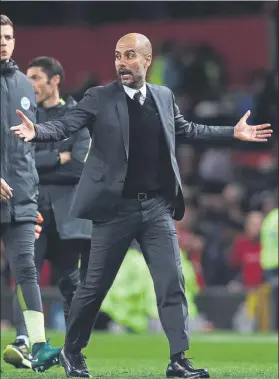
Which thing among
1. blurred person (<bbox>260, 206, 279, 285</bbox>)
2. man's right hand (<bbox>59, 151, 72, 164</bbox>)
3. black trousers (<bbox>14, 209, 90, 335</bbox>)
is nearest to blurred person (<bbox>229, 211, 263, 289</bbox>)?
blurred person (<bbox>260, 206, 279, 285</bbox>)

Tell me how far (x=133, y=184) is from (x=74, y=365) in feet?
3.96

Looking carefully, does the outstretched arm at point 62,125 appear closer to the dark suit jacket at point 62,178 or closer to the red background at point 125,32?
the dark suit jacket at point 62,178

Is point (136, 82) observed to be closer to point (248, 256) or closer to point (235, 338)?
point (235, 338)

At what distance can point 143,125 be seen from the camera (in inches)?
327

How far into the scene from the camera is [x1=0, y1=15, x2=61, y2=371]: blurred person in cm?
926

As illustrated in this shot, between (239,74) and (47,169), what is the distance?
14368mm

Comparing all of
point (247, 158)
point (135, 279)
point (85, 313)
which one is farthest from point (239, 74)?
point (85, 313)

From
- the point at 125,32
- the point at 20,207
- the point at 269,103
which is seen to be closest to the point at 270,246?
the point at 269,103

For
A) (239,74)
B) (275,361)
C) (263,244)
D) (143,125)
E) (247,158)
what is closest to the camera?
(143,125)

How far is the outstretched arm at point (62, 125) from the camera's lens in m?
8.02

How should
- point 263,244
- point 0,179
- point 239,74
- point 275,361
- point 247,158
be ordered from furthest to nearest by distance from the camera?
point 239,74 → point 247,158 → point 263,244 → point 275,361 → point 0,179

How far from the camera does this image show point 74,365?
859 cm

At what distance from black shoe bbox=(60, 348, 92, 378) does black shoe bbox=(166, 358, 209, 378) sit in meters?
0.57

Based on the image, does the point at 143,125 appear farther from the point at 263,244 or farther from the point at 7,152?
the point at 263,244
